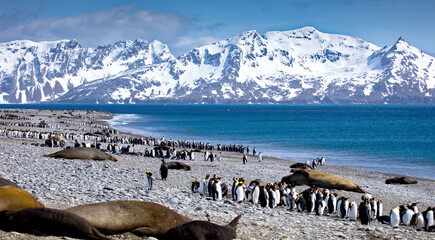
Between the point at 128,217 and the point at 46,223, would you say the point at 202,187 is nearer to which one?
the point at 128,217

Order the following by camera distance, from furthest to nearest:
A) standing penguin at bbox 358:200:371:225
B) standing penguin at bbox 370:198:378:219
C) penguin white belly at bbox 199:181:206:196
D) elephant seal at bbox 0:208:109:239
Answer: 1. penguin white belly at bbox 199:181:206:196
2. standing penguin at bbox 370:198:378:219
3. standing penguin at bbox 358:200:371:225
4. elephant seal at bbox 0:208:109:239

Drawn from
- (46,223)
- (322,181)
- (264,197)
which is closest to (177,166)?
(322,181)

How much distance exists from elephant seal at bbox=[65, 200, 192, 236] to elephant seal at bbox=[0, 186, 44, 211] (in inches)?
34.1

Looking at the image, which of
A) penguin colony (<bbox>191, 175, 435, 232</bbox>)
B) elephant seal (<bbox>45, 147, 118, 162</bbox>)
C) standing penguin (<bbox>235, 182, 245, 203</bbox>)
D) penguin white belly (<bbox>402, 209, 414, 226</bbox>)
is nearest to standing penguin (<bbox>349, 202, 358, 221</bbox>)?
penguin colony (<bbox>191, 175, 435, 232</bbox>)

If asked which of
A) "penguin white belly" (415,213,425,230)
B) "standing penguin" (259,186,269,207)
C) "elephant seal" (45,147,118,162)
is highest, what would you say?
"elephant seal" (45,147,118,162)

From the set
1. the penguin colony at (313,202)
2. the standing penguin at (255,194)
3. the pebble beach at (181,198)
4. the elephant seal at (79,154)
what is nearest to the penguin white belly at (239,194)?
the penguin colony at (313,202)

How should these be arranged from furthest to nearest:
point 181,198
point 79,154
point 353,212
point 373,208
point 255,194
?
point 79,154 → point 255,194 → point 373,208 → point 353,212 → point 181,198

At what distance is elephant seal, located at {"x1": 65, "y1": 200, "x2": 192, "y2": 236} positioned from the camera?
329 inches

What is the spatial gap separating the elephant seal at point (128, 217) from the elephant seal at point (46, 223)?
0.45 meters

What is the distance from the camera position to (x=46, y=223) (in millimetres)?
7629

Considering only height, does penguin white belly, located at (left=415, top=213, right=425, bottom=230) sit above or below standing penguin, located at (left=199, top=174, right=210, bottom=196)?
below

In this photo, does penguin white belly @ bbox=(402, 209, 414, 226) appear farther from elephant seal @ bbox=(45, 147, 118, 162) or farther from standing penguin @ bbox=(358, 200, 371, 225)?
elephant seal @ bbox=(45, 147, 118, 162)

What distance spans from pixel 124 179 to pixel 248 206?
19.6 feet

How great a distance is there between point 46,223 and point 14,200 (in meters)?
1.08
